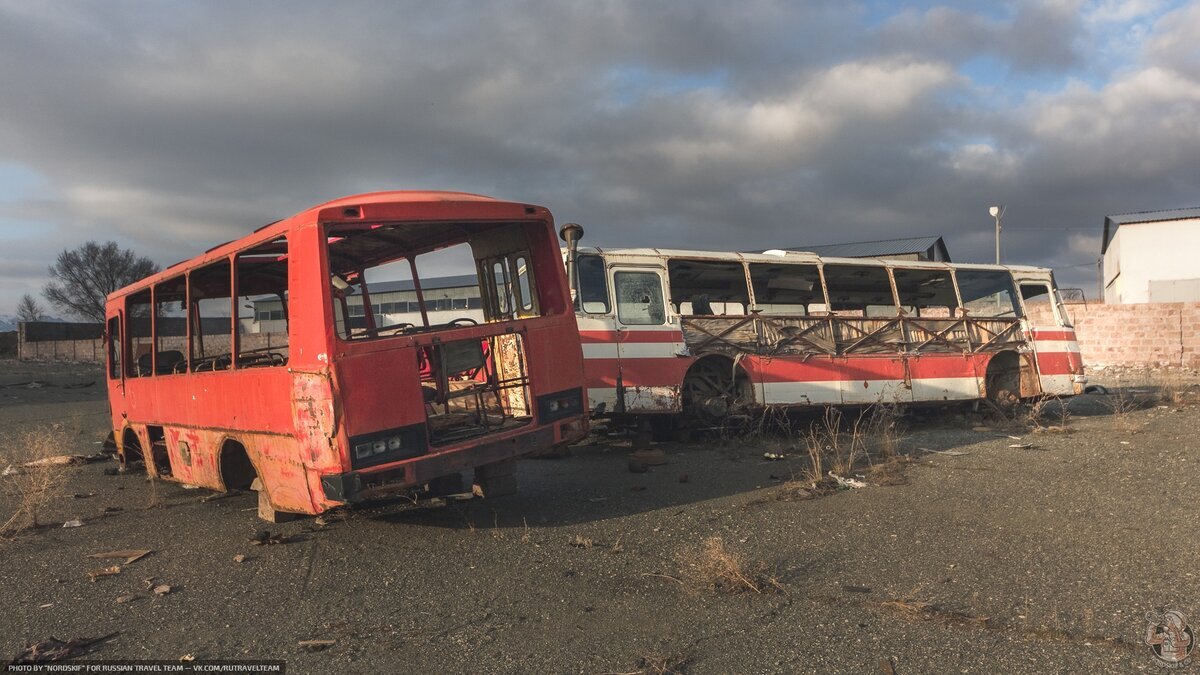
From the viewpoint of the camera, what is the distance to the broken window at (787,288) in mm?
10809

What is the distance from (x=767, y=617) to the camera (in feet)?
12.7

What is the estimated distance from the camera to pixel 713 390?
9.84 m

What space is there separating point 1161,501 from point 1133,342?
21205 mm

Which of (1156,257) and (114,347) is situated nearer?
(114,347)

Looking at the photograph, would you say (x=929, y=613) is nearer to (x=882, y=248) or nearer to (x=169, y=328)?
(x=169, y=328)

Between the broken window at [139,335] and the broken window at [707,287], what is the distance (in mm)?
Result: 6124

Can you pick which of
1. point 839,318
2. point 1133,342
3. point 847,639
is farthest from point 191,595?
point 1133,342

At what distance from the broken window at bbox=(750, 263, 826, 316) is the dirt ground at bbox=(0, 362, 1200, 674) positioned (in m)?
3.64

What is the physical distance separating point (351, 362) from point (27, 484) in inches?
193

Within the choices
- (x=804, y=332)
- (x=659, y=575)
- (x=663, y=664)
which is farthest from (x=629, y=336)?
(x=663, y=664)

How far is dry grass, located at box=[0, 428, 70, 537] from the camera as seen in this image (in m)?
6.33

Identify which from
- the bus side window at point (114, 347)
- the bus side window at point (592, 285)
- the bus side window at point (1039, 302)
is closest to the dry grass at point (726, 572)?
the bus side window at point (592, 285)

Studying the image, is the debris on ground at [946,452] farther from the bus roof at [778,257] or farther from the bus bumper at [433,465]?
the bus bumper at [433,465]

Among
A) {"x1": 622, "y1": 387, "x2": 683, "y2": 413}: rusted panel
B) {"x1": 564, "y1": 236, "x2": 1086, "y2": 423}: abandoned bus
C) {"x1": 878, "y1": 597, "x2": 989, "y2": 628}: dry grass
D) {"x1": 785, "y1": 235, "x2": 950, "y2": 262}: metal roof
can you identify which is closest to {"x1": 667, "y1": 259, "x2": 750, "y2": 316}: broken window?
{"x1": 564, "y1": 236, "x2": 1086, "y2": 423}: abandoned bus
